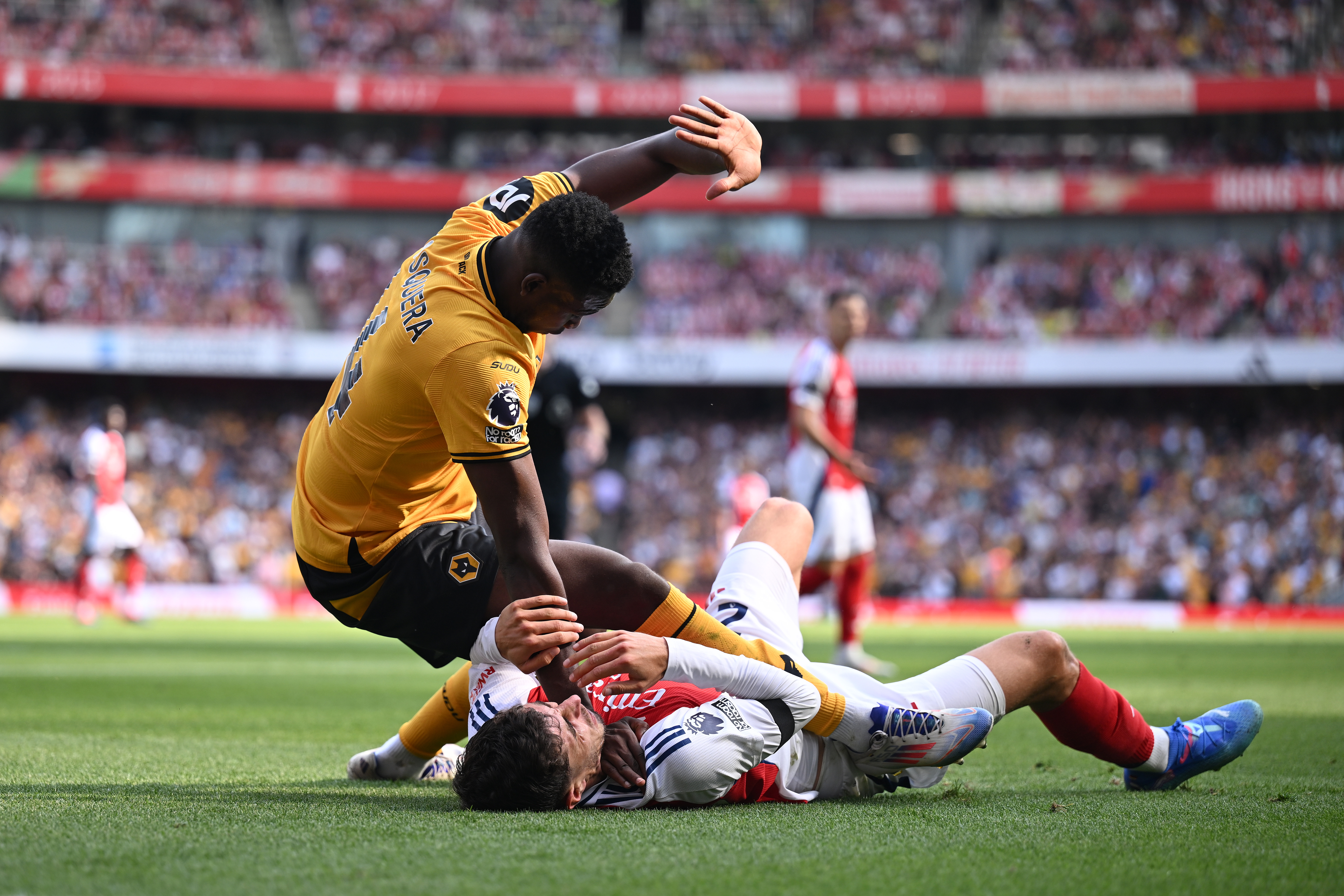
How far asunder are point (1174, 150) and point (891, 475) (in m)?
11.2

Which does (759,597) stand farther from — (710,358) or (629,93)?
(629,93)

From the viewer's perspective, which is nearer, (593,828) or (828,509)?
(593,828)

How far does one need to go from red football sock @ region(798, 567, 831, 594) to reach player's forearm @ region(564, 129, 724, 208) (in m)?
5.08

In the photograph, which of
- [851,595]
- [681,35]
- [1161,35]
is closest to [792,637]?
[851,595]

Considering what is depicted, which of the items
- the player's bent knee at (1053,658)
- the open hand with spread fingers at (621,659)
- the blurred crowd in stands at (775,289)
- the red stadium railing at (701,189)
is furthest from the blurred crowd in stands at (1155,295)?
the open hand with spread fingers at (621,659)

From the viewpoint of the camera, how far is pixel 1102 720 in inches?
146

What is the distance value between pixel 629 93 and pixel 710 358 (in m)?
6.90

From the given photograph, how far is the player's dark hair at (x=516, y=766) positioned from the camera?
3.30 m

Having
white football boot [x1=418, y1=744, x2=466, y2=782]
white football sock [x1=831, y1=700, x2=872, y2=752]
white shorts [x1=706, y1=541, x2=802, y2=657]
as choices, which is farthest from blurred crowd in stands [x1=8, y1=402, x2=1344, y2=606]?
white football sock [x1=831, y1=700, x2=872, y2=752]

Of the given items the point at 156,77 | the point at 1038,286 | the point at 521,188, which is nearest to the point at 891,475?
the point at 1038,286

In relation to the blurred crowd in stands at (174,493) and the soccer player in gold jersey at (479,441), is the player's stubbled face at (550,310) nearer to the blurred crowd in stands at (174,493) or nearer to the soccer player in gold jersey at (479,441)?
the soccer player in gold jersey at (479,441)

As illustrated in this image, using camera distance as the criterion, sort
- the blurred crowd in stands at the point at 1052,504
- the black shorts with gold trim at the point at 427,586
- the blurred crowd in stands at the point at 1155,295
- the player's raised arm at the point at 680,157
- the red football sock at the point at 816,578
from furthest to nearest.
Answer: the blurred crowd in stands at the point at 1155,295, the blurred crowd in stands at the point at 1052,504, the red football sock at the point at 816,578, the player's raised arm at the point at 680,157, the black shorts with gold trim at the point at 427,586

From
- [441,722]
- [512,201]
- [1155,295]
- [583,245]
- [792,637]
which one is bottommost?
[441,722]

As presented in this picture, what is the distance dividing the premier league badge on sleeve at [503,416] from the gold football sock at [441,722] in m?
1.22
